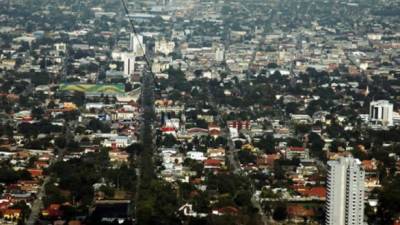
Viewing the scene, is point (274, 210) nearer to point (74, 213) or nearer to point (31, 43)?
point (74, 213)

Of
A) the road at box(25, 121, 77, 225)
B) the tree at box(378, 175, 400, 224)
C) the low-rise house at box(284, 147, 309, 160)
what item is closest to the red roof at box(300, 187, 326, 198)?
the tree at box(378, 175, 400, 224)

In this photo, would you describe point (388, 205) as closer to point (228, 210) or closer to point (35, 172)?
point (228, 210)

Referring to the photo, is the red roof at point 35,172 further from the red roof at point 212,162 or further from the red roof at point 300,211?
the red roof at point 300,211

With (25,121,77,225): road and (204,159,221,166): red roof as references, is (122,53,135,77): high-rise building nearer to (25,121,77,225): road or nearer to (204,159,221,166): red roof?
(25,121,77,225): road

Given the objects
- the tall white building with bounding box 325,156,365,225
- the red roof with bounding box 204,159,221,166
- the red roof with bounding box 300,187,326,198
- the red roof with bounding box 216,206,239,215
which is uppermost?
the tall white building with bounding box 325,156,365,225

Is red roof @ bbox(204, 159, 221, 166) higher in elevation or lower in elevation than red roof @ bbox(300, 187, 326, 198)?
lower

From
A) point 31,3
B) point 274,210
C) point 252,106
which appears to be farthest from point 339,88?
point 31,3

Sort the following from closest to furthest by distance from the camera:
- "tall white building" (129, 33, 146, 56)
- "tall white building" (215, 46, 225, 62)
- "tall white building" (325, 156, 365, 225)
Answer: "tall white building" (325, 156, 365, 225) < "tall white building" (129, 33, 146, 56) < "tall white building" (215, 46, 225, 62)
